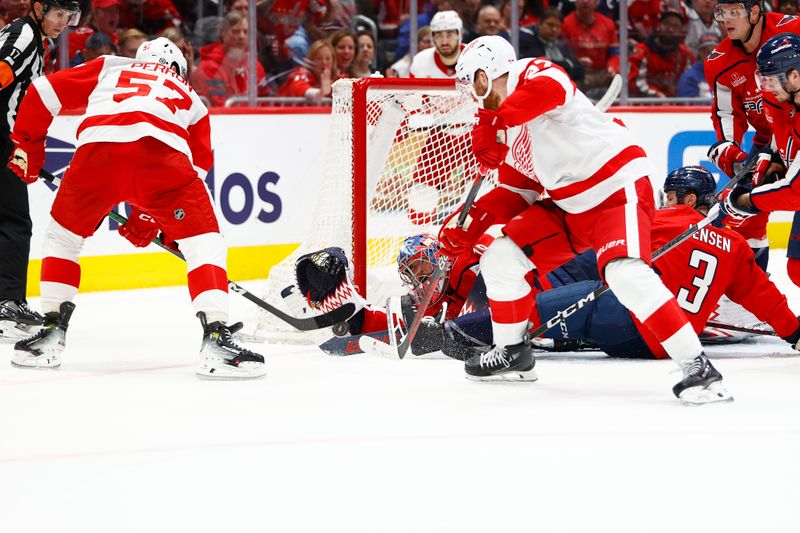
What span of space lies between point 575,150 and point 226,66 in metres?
3.10

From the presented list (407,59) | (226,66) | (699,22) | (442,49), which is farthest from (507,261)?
(699,22)

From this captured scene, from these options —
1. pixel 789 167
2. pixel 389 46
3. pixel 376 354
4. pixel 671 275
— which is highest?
pixel 389 46

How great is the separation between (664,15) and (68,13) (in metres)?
4.02

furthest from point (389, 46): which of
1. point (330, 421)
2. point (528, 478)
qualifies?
point (528, 478)

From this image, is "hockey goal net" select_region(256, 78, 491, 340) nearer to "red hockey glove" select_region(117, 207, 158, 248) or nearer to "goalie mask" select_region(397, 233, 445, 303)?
"goalie mask" select_region(397, 233, 445, 303)

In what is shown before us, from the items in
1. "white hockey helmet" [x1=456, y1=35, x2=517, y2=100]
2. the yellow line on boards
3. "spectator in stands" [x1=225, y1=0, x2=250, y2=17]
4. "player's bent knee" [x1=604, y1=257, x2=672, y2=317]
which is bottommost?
the yellow line on boards

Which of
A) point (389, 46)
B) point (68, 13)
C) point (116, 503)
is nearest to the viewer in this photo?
point (116, 503)

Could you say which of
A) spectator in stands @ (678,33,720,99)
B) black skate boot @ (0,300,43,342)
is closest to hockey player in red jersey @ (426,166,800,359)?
black skate boot @ (0,300,43,342)

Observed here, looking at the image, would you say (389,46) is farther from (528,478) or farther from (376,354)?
(528,478)

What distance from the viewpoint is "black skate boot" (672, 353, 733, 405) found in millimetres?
2977

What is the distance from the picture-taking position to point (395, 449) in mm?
2561

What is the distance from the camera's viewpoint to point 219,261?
3525mm

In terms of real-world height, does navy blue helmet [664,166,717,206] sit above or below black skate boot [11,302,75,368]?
above

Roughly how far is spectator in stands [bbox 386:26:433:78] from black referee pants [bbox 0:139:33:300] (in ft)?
8.83
